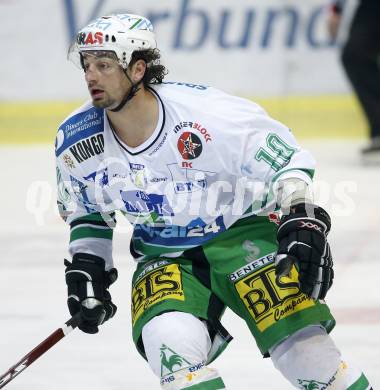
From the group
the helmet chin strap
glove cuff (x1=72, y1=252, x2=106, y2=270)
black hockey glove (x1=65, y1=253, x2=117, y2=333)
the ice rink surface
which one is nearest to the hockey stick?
black hockey glove (x1=65, y1=253, x2=117, y2=333)

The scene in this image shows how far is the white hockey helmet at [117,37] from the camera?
3.30 meters

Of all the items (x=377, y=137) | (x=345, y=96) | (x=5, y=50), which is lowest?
(x=377, y=137)

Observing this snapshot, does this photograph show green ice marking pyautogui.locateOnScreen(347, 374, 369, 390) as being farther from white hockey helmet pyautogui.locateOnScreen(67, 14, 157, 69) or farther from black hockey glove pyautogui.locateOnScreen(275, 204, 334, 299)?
white hockey helmet pyautogui.locateOnScreen(67, 14, 157, 69)

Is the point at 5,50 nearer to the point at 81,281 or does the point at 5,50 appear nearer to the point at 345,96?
the point at 345,96

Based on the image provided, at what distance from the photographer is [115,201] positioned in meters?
3.44

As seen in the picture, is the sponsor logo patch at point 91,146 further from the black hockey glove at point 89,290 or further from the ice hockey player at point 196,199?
the black hockey glove at point 89,290

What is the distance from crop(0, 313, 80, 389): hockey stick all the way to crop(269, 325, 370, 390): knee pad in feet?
2.00

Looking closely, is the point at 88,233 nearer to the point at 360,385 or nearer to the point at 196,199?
the point at 196,199

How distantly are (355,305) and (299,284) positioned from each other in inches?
70.0

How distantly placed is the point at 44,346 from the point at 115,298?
5.30ft

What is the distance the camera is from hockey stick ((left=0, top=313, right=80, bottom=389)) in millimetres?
3486

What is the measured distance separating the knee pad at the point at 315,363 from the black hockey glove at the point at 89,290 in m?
0.54

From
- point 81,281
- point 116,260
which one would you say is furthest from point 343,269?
point 81,281

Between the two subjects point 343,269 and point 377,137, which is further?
point 377,137
